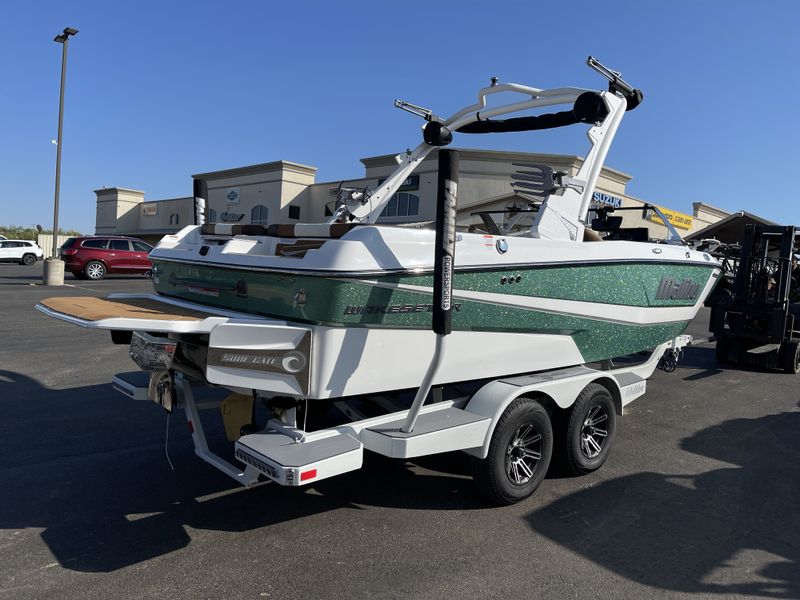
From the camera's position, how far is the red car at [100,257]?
21.9 metres

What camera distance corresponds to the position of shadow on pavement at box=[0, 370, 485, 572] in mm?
3590

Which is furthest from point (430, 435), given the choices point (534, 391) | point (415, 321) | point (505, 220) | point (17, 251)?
point (17, 251)

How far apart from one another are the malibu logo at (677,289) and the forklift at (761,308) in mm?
4277

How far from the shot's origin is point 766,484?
477 cm

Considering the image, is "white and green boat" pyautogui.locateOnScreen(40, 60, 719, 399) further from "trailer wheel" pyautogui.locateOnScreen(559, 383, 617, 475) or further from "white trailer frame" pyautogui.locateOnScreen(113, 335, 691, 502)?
"trailer wheel" pyautogui.locateOnScreen(559, 383, 617, 475)

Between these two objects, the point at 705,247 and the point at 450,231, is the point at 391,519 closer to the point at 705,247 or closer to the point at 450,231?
the point at 450,231

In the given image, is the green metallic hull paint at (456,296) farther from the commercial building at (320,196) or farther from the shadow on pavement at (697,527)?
the commercial building at (320,196)

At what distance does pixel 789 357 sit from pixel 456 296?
27.6 ft

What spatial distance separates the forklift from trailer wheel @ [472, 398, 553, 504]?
724cm

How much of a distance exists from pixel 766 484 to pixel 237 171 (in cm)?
4283

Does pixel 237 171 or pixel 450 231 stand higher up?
pixel 237 171

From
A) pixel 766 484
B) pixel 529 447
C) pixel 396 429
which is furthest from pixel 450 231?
pixel 766 484

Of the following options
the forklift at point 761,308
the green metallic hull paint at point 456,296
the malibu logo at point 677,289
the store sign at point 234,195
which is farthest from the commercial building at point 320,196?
the green metallic hull paint at point 456,296

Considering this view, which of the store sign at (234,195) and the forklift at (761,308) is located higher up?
the store sign at (234,195)
